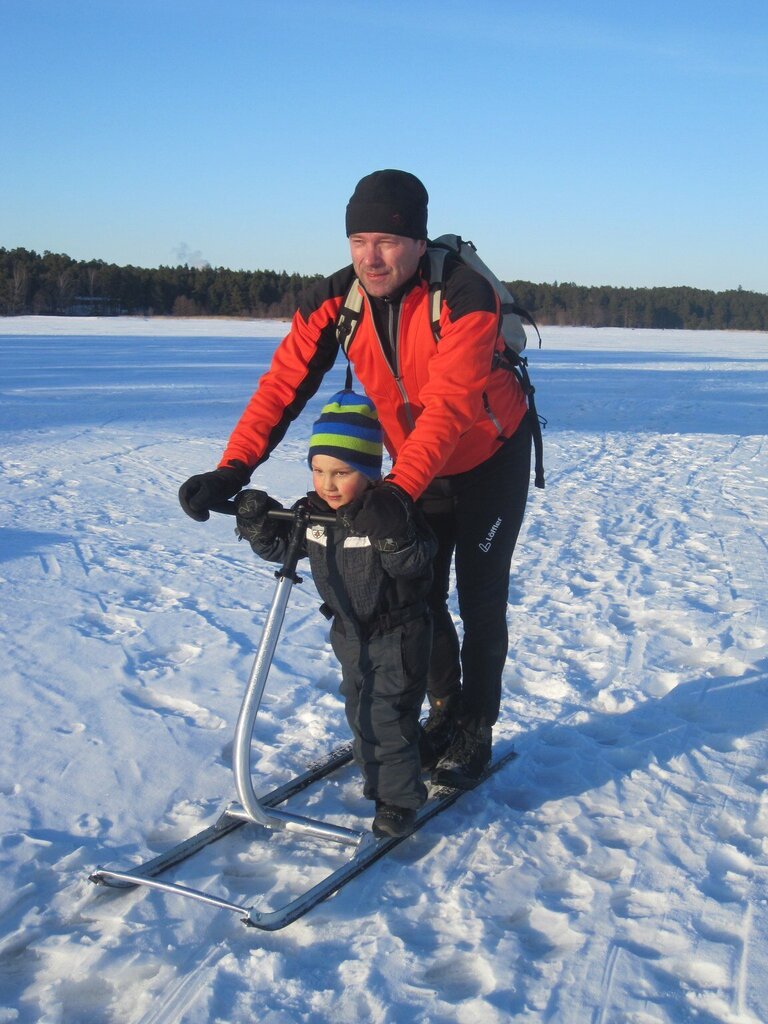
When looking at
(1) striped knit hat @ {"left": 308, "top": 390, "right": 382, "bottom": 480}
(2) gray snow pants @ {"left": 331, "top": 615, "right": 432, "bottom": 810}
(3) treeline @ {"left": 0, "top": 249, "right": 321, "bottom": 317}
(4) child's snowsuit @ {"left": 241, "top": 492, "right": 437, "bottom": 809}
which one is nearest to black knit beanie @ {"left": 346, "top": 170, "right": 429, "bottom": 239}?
(1) striped knit hat @ {"left": 308, "top": 390, "right": 382, "bottom": 480}

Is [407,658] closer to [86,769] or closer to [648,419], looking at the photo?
[86,769]

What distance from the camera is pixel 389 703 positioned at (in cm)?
283

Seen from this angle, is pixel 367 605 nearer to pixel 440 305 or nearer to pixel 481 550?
pixel 481 550

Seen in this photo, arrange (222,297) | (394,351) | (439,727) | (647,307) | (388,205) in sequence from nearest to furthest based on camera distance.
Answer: (388,205) < (394,351) < (439,727) < (222,297) < (647,307)

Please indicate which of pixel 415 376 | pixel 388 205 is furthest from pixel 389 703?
pixel 388 205

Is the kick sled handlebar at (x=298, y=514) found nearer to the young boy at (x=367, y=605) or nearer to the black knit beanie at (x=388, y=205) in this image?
the young boy at (x=367, y=605)

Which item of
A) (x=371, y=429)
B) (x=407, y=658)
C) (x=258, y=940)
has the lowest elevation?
(x=258, y=940)

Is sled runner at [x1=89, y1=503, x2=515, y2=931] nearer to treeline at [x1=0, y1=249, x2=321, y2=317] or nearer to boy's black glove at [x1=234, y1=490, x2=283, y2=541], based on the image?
boy's black glove at [x1=234, y1=490, x2=283, y2=541]

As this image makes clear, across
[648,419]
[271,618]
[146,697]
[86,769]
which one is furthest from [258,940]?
[648,419]

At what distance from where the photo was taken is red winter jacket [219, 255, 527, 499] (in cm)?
267

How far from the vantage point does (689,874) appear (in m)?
2.78

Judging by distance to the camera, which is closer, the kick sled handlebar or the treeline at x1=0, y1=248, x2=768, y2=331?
the kick sled handlebar

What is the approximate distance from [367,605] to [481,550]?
1.87ft

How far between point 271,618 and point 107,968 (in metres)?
0.94
